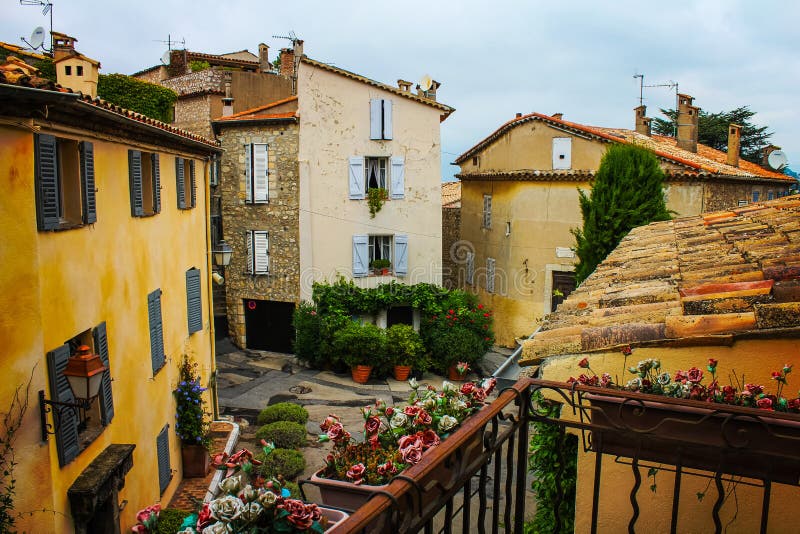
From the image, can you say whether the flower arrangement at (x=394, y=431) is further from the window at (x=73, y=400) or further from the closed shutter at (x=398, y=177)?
the closed shutter at (x=398, y=177)

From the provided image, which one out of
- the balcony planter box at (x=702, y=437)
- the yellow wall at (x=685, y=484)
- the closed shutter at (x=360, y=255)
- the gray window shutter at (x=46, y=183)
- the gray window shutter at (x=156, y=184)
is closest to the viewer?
the balcony planter box at (x=702, y=437)

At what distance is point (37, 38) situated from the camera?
16031mm

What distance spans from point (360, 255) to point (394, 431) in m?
19.1

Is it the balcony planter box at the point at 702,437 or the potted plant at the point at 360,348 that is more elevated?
the balcony planter box at the point at 702,437

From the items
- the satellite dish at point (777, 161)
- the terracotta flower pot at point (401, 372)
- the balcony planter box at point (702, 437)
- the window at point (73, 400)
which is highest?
the satellite dish at point (777, 161)

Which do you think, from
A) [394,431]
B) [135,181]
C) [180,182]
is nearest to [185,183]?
[180,182]

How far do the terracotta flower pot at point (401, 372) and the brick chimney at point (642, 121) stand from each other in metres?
16.4

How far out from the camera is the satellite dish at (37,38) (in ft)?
52.4

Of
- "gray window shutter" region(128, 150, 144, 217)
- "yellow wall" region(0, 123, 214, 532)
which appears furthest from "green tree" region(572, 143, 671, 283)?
"gray window shutter" region(128, 150, 144, 217)

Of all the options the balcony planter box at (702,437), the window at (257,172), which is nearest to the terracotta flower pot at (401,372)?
the window at (257,172)

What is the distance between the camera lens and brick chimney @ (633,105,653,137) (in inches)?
1153

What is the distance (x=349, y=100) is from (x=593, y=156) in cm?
885

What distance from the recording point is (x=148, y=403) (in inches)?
404

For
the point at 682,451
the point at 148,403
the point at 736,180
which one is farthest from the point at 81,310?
the point at 736,180
